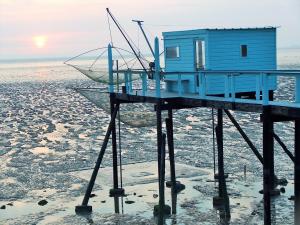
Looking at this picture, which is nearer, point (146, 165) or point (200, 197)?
point (200, 197)

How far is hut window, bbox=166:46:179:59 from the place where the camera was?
20.4m

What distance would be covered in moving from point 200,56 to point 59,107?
135 feet

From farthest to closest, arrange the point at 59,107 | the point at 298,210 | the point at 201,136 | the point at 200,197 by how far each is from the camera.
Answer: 1. the point at 59,107
2. the point at 201,136
3. the point at 200,197
4. the point at 298,210

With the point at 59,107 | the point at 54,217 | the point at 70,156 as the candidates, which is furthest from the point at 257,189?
the point at 59,107

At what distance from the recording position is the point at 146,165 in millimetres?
28781

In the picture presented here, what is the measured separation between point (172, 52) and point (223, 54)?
226 centimetres

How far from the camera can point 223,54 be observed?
19.1 m

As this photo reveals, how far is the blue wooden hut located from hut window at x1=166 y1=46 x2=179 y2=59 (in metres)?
0.03

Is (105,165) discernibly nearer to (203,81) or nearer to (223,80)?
(223,80)

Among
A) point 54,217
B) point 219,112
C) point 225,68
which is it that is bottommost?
point 54,217

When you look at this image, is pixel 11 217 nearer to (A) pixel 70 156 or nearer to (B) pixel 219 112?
(B) pixel 219 112

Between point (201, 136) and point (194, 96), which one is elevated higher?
point (194, 96)

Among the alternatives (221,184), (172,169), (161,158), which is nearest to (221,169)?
(221,184)

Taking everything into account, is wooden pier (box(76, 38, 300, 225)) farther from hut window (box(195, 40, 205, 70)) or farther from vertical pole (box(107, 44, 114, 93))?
hut window (box(195, 40, 205, 70))
